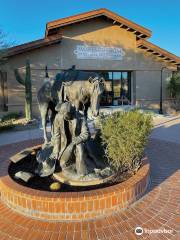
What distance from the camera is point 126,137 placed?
12.2ft

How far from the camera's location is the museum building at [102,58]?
1300 centimetres

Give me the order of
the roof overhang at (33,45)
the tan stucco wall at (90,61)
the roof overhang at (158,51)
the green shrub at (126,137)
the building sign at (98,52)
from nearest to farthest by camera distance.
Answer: the green shrub at (126,137), the roof overhang at (33,45), the tan stucco wall at (90,61), the building sign at (98,52), the roof overhang at (158,51)

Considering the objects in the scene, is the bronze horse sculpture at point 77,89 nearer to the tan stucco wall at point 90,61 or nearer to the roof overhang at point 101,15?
the tan stucco wall at point 90,61

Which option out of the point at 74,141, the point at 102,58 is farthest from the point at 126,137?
the point at 102,58

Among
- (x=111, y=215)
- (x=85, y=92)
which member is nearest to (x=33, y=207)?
(x=111, y=215)

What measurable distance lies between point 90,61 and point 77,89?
35.8 ft

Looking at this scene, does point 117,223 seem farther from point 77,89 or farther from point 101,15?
point 101,15

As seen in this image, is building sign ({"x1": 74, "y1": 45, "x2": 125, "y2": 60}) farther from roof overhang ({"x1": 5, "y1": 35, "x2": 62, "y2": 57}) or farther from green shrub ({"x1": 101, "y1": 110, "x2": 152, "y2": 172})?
green shrub ({"x1": 101, "y1": 110, "x2": 152, "y2": 172})

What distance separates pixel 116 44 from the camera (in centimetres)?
1524

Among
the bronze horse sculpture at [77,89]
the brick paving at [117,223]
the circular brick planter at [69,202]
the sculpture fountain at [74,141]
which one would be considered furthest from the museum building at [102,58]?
the brick paving at [117,223]

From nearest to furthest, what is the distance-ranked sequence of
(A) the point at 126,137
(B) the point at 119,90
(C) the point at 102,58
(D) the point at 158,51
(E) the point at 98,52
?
(A) the point at 126,137
(E) the point at 98,52
(C) the point at 102,58
(D) the point at 158,51
(B) the point at 119,90

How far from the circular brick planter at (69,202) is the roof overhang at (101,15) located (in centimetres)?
1171

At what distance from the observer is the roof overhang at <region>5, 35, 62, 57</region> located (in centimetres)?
1192

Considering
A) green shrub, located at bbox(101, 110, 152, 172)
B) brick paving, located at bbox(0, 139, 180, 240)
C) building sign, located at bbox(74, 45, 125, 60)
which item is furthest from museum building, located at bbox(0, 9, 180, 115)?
brick paving, located at bbox(0, 139, 180, 240)
